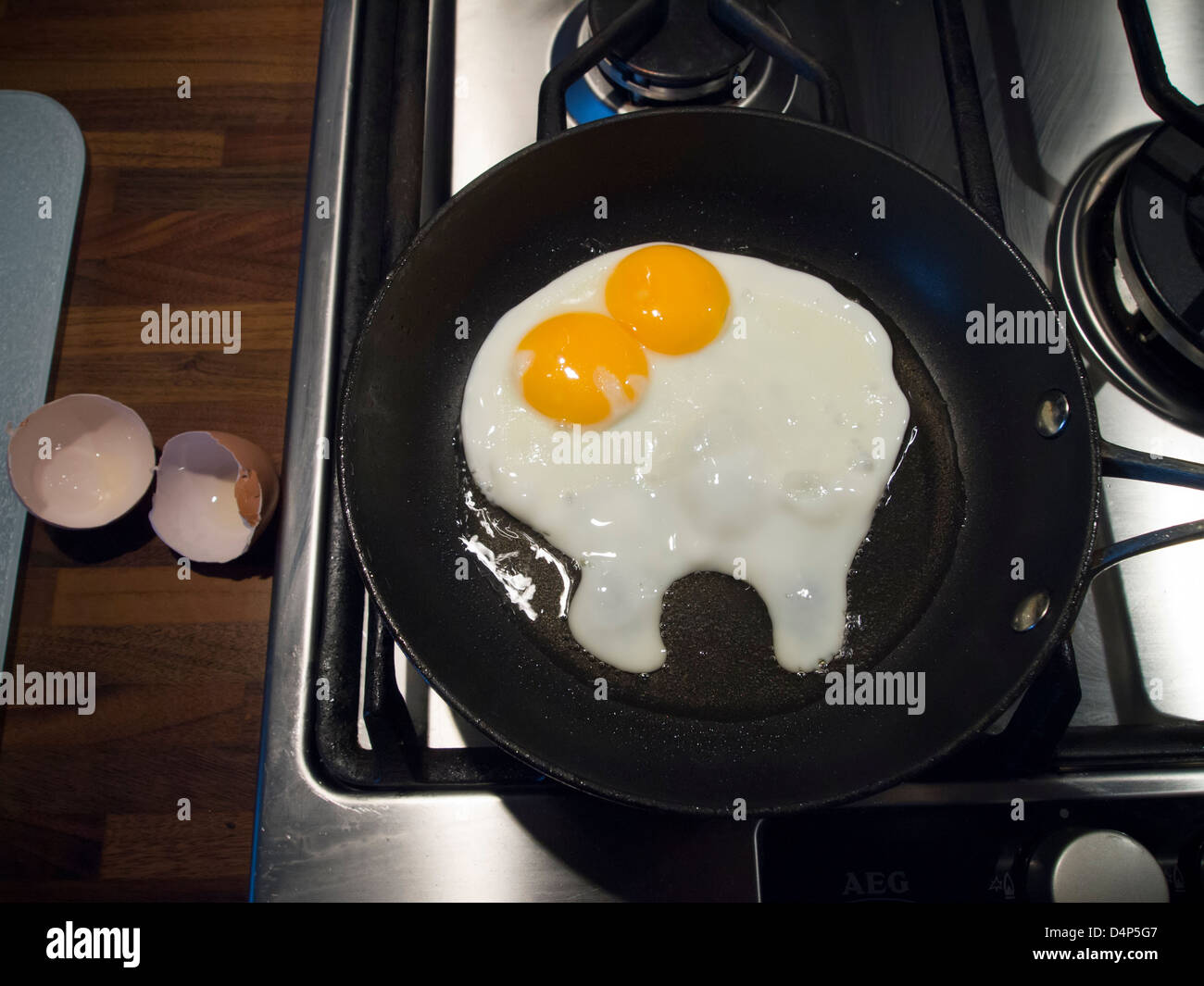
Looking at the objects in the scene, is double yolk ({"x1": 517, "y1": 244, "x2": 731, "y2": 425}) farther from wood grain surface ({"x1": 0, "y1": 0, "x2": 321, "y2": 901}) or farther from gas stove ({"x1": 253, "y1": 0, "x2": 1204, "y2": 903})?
wood grain surface ({"x1": 0, "y1": 0, "x2": 321, "y2": 901})

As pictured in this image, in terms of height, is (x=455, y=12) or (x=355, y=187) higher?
(x=455, y=12)

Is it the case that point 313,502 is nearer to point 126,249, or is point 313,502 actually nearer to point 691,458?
point 691,458

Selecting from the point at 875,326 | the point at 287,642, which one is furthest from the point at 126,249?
the point at 875,326

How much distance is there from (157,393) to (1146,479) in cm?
191

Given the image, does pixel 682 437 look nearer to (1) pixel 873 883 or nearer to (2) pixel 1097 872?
(1) pixel 873 883

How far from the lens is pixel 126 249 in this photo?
1836 millimetres

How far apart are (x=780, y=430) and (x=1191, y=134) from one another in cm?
73

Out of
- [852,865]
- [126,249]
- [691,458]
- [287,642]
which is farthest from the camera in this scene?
[126,249]

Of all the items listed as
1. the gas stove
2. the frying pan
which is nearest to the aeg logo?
the gas stove

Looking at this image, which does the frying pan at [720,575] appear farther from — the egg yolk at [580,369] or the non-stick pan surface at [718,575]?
the egg yolk at [580,369]

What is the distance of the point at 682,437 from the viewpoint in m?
1.33

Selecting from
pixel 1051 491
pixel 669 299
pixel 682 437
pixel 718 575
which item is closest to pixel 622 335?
pixel 669 299

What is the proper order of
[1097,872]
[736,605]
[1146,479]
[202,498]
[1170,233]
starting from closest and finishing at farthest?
[1097,872] < [1146,479] < [1170,233] < [736,605] < [202,498]
